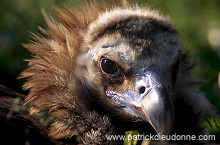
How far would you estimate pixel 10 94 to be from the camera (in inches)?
189

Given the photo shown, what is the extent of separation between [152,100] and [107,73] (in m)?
0.52

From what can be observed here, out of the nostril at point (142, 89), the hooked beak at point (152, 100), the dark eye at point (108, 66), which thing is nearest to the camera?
the hooked beak at point (152, 100)

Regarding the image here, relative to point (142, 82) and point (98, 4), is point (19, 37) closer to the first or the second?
point (98, 4)

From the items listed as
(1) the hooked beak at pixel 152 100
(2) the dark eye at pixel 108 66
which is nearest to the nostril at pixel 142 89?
(1) the hooked beak at pixel 152 100

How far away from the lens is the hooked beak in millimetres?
3859

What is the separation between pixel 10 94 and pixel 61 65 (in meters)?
0.66

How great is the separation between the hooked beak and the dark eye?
166 mm

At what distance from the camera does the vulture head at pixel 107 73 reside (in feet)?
13.6

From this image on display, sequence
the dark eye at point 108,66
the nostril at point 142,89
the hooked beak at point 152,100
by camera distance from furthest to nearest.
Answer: the dark eye at point 108,66 < the nostril at point 142,89 < the hooked beak at point 152,100

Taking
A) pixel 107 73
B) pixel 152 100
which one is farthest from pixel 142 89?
pixel 107 73

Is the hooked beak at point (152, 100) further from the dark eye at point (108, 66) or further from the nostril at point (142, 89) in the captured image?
the dark eye at point (108, 66)

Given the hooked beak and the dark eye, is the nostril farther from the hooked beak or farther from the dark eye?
the dark eye

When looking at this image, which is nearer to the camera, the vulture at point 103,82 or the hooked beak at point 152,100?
the hooked beak at point 152,100

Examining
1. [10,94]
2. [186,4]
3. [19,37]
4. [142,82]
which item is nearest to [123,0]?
[142,82]
